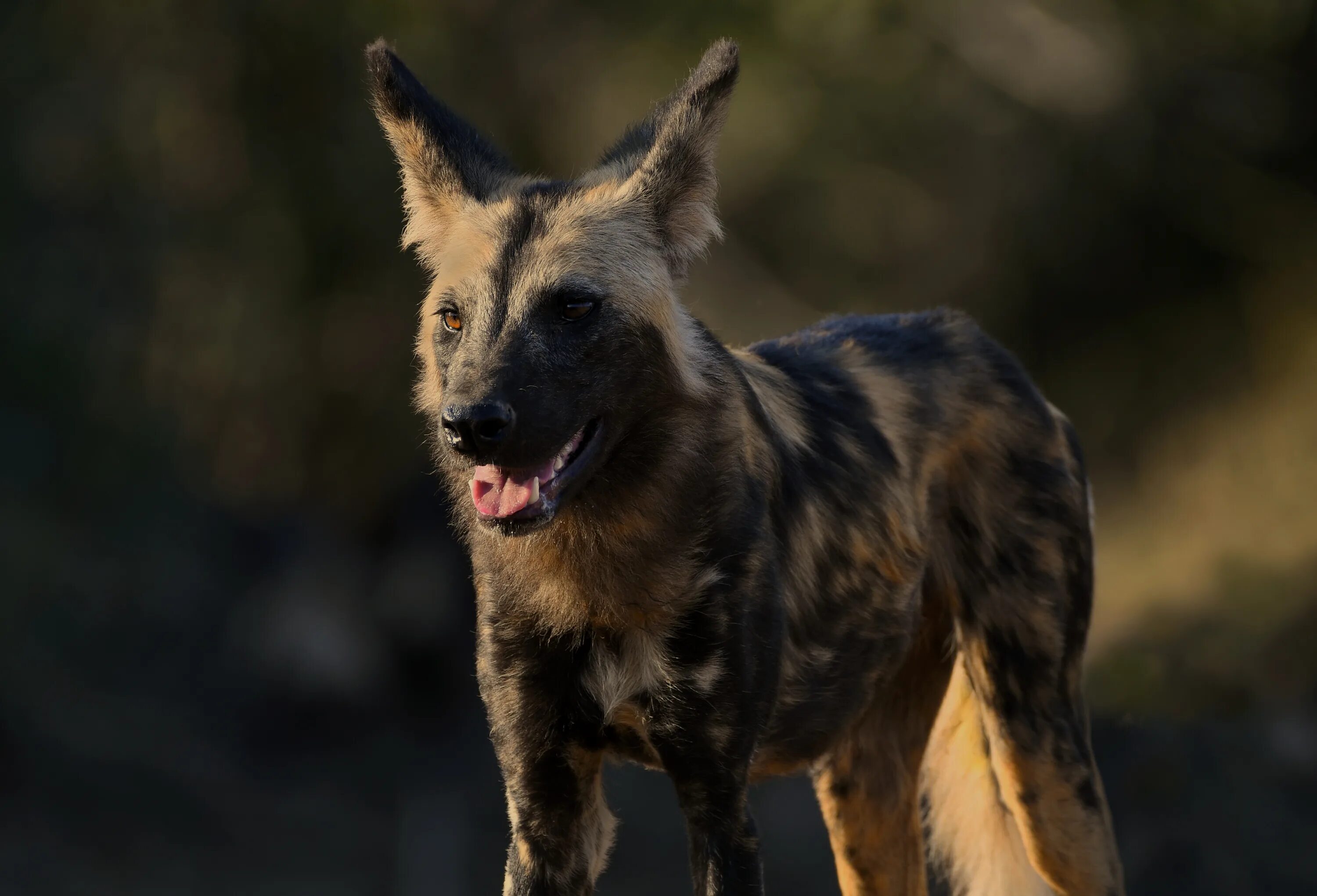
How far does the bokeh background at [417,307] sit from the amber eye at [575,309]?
5164 mm

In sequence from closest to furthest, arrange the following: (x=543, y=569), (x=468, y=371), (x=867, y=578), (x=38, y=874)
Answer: (x=468, y=371), (x=543, y=569), (x=867, y=578), (x=38, y=874)

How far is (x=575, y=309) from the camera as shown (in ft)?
9.46

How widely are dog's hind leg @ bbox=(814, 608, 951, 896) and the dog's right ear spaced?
Result: 1.53 meters

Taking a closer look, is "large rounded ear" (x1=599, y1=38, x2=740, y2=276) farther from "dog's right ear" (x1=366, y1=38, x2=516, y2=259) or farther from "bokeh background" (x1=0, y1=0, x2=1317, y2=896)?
"bokeh background" (x1=0, y1=0, x2=1317, y2=896)

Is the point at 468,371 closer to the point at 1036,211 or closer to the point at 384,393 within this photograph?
the point at 384,393

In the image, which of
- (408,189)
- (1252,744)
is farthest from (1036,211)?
(408,189)

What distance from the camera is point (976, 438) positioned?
3889mm

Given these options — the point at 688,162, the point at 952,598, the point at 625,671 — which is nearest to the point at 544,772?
the point at 625,671

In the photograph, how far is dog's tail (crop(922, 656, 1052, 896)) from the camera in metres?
3.97

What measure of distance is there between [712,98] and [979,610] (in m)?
1.44

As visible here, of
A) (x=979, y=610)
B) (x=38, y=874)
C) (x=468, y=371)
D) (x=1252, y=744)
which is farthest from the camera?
(x=38, y=874)

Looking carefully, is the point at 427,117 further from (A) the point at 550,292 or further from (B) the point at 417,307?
(B) the point at 417,307

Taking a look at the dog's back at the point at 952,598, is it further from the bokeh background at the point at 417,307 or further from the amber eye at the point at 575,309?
the bokeh background at the point at 417,307

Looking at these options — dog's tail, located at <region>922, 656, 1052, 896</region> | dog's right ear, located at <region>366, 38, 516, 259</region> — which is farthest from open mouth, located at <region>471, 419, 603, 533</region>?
dog's tail, located at <region>922, 656, 1052, 896</region>
